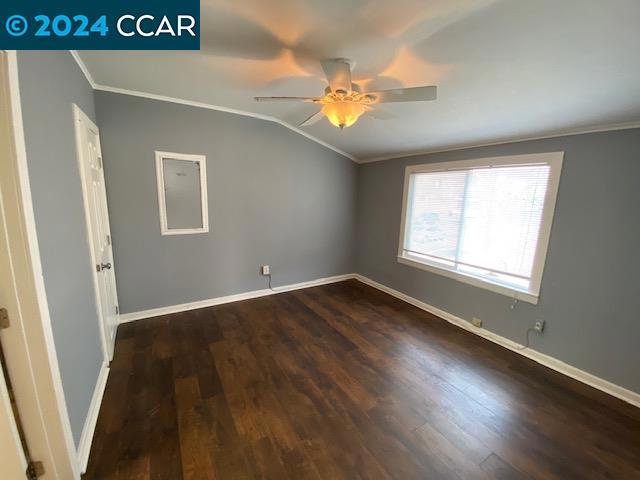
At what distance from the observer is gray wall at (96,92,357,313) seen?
2750mm

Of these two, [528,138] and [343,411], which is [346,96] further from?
[343,411]

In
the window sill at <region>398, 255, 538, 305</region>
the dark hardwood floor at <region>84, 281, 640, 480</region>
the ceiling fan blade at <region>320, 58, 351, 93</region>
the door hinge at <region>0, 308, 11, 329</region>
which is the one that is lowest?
the dark hardwood floor at <region>84, 281, 640, 480</region>

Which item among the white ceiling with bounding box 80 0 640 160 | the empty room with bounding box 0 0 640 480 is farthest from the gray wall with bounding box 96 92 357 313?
the white ceiling with bounding box 80 0 640 160

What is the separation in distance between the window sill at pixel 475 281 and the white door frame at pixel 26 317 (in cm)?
344

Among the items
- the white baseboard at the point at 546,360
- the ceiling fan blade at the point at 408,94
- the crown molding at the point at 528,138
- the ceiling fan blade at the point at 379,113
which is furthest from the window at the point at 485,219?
the ceiling fan blade at the point at 408,94

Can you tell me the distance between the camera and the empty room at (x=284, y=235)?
1.24m

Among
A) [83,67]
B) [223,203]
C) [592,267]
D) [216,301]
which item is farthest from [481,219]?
[83,67]

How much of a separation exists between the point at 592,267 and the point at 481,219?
975mm

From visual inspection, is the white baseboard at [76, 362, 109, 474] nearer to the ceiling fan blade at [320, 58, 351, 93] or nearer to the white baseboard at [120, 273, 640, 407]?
the white baseboard at [120, 273, 640, 407]

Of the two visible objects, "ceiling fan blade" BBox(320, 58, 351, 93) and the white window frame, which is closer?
"ceiling fan blade" BBox(320, 58, 351, 93)

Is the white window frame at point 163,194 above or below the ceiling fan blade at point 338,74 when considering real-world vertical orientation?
below

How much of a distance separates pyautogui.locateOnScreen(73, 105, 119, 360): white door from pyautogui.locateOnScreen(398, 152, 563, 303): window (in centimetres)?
344

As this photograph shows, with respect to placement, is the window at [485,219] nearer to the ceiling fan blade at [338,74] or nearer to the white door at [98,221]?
the ceiling fan blade at [338,74]

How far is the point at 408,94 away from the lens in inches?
61.4
